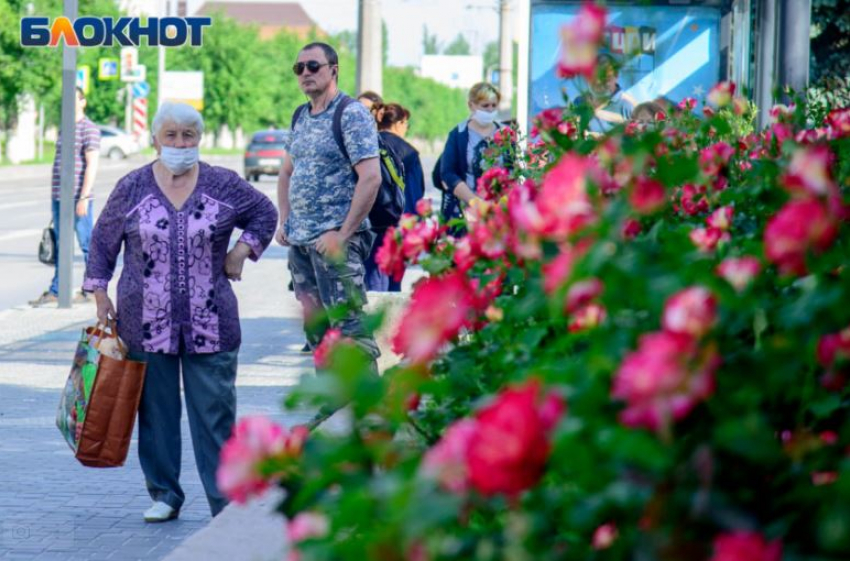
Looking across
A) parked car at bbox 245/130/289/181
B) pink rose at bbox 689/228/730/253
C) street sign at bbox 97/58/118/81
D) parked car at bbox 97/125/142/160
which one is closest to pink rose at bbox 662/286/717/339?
pink rose at bbox 689/228/730/253

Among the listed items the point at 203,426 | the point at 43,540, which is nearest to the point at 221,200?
the point at 203,426

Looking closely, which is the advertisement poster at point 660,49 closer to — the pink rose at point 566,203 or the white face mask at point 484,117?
the white face mask at point 484,117

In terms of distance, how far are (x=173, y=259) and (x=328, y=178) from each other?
170cm

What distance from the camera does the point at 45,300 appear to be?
1487 cm

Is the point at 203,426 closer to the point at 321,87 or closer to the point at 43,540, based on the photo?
the point at 43,540

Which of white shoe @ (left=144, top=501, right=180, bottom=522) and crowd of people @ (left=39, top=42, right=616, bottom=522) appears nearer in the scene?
crowd of people @ (left=39, top=42, right=616, bottom=522)

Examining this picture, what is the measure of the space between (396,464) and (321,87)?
5872 millimetres

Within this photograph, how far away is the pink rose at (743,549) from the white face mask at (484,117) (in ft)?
32.2

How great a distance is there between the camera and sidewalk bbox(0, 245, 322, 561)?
6105mm

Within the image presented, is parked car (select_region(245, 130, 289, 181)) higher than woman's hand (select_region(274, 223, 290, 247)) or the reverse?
higher

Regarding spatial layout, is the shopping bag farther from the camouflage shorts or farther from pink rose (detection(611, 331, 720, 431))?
pink rose (detection(611, 331, 720, 431))

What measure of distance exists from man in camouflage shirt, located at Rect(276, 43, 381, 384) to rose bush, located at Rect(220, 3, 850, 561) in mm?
5151

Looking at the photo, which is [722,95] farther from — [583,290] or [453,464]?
[453,464]

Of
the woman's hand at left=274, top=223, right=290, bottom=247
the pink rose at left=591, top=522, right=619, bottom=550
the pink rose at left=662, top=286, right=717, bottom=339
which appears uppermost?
the pink rose at left=662, top=286, right=717, bottom=339
